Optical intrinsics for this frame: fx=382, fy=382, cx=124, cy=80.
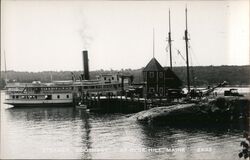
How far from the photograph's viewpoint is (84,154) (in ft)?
69.1

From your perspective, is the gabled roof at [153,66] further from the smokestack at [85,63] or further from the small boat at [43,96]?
the small boat at [43,96]

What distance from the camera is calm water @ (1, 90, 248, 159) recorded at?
20.9m

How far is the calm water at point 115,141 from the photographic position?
20.9m

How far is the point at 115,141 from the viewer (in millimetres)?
24359

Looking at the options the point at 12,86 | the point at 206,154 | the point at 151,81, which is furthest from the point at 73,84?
the point at 206,154

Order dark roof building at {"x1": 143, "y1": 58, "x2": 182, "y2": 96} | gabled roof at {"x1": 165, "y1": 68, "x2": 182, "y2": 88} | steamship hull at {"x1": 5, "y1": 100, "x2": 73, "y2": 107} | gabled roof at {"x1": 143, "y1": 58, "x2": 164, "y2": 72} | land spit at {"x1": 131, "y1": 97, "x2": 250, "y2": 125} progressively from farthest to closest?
1. steamship hull at {"x1": 5, "y1": 100, "x2": 73, "y2": 107}
2. gabled roof at {"x1": 165, "y1": 68, "x2": 182, "y2": 88}
3. dark roof building at {"x1": 143, "y1": 58, "x2": 182, "y2": 96}
4. gabled roof at {"x1": 143, "y1": 58, "x2": 164, "y2": 72}
5. land spit at {"x1": 131, "y1": 97, "x2": 250, "y2": 125}

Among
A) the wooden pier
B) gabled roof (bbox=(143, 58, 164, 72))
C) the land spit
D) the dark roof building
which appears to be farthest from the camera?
the dark roof building

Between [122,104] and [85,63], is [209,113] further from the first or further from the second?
[85,63]

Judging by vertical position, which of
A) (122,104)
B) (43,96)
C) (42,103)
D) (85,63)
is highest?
(85,63)

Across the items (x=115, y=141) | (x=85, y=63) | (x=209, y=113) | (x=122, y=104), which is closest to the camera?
(x=115, y=141)

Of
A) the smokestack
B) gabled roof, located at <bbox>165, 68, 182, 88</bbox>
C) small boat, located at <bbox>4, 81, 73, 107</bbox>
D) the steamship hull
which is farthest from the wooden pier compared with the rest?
the smokestack

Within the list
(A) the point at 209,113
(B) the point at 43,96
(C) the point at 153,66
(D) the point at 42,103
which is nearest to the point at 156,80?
(C) the point at 153,66

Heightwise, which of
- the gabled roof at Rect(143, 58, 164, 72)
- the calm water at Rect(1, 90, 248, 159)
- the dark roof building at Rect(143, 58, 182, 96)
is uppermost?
the gabled roof at Rect(143, 58, 164, 72)

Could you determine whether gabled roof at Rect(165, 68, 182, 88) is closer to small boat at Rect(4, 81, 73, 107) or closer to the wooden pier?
the wooden pier
